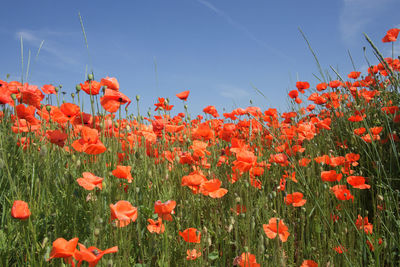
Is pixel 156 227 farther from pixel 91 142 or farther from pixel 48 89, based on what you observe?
pixel 48 89

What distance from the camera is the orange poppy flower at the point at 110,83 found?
6.31 ft

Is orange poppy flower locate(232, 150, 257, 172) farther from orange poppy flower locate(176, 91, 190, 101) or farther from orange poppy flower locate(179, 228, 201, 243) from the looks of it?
orange poppy flower locate(176, 91, 190, 101)

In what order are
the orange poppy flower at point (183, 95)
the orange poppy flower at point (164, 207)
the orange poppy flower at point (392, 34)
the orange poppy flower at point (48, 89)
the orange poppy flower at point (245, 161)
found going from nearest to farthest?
the orange poppy flower at point (164, 207) < the orange poppy flower at point (245, 161) < the orange poppy flower at point (48, 89) < the orange poppy flower at point (183, 95) < the orange poppy flower at point (392, 34)

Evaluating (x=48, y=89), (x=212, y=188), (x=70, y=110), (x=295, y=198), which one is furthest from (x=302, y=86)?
(x=70, y=110)

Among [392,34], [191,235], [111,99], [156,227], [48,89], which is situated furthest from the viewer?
[392,34]

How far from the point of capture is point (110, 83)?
1938 millimetres

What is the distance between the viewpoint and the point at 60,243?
1021mm

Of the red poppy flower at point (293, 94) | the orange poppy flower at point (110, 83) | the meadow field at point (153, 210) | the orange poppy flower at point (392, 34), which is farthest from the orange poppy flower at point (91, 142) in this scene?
the orange poppy flower at point (392, 34)

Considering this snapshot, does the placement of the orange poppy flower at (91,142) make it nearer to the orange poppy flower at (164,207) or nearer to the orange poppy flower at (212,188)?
the orange poppy flower at (164,207)

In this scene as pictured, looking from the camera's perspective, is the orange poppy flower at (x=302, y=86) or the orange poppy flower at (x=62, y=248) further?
the orange poppy flower at (x=302, y=86)

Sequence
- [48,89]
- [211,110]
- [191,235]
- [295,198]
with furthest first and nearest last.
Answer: [211,110], [48,89], [295,198], [191,235]

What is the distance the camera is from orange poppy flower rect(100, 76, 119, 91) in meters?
1.92

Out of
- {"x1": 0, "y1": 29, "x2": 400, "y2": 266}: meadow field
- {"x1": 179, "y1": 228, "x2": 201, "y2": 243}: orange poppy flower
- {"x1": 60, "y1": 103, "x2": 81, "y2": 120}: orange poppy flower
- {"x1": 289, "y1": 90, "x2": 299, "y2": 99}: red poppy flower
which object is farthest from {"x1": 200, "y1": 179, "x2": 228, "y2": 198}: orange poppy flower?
{"x1": 289, "y1": 90, "x2": 299, "y2": 99}: red poppy flower

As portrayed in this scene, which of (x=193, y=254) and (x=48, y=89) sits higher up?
(x=48, y=89)
